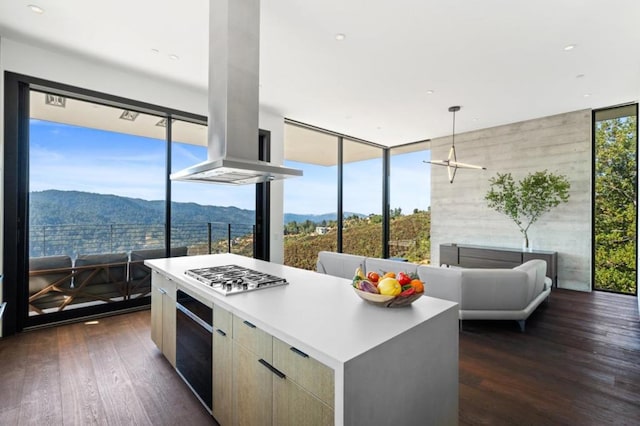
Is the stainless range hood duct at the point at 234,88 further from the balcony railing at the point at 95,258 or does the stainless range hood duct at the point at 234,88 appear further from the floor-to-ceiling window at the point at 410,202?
the floor-to-ceiling window at the point at 410,202

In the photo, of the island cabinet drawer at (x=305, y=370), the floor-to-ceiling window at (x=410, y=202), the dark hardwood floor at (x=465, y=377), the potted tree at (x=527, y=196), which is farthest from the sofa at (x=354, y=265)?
the floor-to-ceiling window at (x=410, y=202)

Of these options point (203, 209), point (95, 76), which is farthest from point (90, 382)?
point (95, 76)

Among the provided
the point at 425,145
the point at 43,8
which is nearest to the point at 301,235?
the point at 425,145

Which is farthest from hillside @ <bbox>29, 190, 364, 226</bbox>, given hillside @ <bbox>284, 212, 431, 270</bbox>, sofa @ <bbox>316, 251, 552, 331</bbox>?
sofa @ <bbox>316, 251, 552, 331</bbox>

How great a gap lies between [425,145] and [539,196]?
9.35ft

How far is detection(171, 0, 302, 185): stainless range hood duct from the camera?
7.36 ft

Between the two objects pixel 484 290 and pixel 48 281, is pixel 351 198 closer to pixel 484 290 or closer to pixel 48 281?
pixel 484 290

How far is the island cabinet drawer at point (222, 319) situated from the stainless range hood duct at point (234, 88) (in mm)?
957

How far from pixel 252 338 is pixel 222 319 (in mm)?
339

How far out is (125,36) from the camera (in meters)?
3.01

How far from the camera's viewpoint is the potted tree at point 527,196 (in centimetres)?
515

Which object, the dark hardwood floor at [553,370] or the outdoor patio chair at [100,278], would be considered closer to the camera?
the dark hardwood floor at [553,370]

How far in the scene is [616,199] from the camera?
493cm

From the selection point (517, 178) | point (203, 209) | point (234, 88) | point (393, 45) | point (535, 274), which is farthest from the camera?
point (517, 178)
